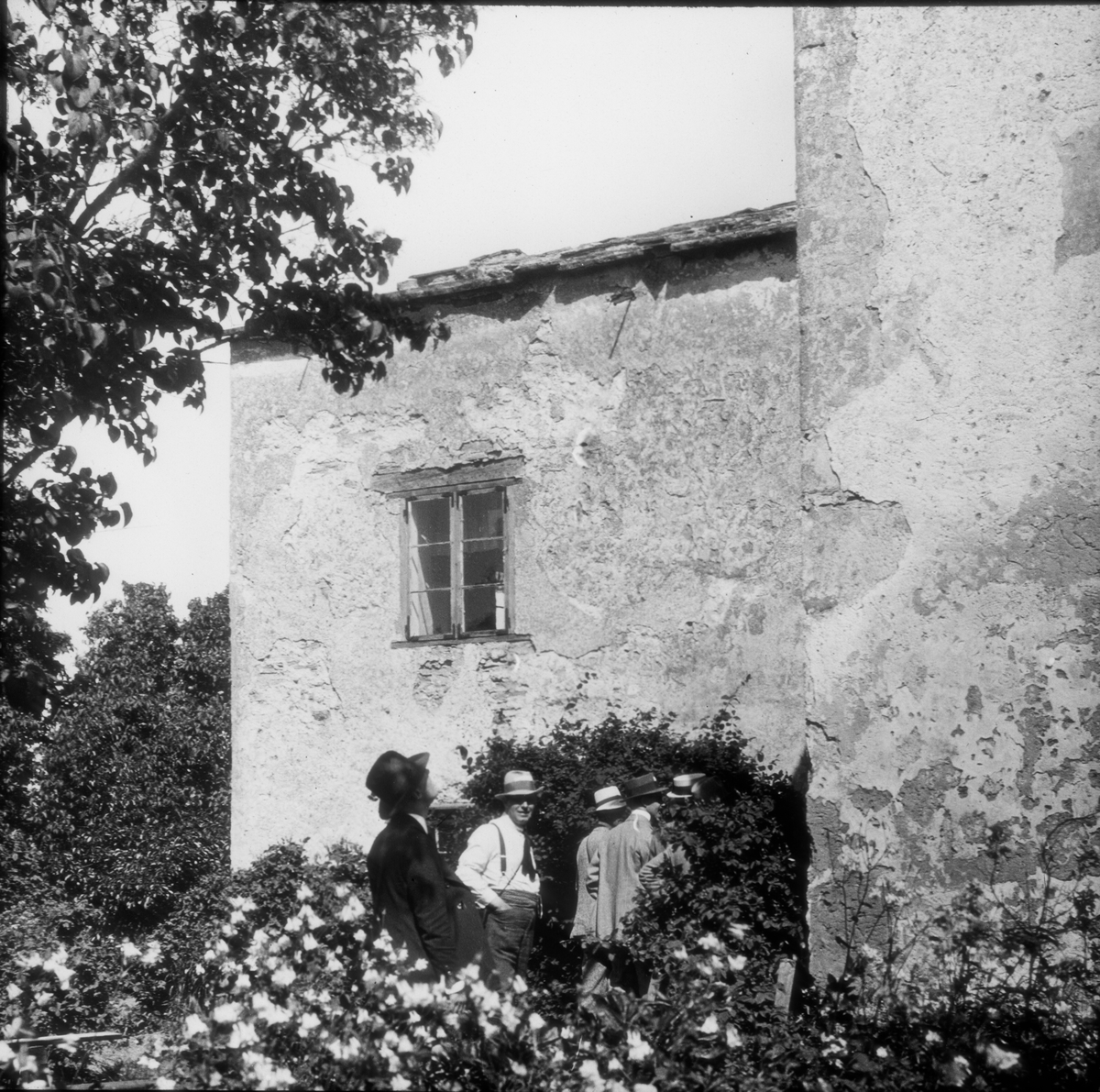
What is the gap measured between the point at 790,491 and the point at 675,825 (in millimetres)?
2787

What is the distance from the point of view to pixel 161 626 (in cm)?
1686

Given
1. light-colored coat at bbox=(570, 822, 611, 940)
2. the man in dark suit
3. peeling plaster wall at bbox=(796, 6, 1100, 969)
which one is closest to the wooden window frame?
light-colored coat at bbox=(570, 822, 611, 940)

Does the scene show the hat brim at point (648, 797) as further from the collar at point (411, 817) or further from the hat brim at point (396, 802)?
the collar at point (411, 817)

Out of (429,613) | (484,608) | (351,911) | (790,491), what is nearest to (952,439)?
(351,911)

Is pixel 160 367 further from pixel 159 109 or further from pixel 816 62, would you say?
pixel 816 62

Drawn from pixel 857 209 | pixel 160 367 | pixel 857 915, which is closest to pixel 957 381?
pixel 857 209

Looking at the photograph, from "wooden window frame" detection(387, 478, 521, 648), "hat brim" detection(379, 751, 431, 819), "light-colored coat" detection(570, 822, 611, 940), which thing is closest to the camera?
"hat brim" detection(379, 751, 431, 819)

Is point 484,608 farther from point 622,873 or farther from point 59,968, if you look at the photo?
point 59,968

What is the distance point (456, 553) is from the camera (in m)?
9.63

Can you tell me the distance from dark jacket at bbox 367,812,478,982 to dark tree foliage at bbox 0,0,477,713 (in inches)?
57.4

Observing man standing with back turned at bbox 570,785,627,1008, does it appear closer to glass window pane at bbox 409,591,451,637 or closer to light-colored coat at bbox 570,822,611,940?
light-colored coat at bbox 570,822,611,940

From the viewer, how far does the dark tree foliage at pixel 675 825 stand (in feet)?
19.4

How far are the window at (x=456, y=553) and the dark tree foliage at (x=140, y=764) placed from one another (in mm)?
6282

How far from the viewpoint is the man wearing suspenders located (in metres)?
6.34
